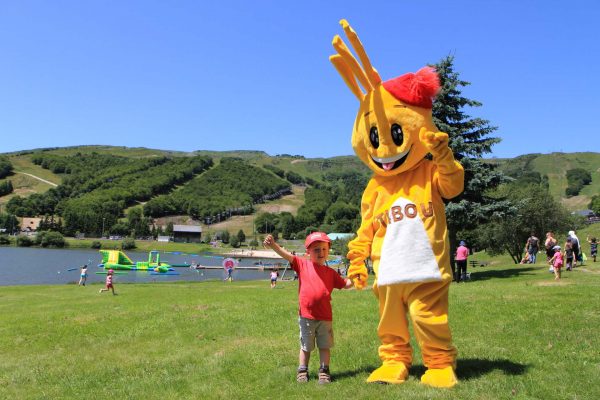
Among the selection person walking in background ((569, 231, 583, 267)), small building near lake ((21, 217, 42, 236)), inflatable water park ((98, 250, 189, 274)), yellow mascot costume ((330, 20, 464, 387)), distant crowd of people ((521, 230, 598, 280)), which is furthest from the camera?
small building near lake ((21, 217, 42, 236))

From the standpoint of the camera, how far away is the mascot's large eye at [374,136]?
6426 millimetres

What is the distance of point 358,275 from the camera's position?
21.2 feet

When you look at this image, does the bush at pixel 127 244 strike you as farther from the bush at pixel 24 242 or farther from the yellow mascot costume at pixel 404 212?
the yellow mascot costume at pixel 404 212

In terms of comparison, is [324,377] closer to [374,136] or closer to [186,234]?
[374,136]

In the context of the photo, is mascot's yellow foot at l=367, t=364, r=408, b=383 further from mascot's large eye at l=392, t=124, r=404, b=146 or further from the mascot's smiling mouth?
mascot's large eye at l=392, t=124, r=404, b=146

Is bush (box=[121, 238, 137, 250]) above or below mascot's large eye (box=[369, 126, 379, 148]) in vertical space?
below

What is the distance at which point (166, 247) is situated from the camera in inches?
4668

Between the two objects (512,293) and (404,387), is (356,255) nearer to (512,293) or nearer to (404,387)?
(404,387)

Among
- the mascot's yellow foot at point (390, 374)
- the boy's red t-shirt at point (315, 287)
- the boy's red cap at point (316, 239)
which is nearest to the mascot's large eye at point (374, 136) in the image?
the boy's red cap at point (316, 239)

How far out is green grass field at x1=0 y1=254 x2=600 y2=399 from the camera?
5996 mm

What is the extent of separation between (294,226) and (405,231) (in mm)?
156019

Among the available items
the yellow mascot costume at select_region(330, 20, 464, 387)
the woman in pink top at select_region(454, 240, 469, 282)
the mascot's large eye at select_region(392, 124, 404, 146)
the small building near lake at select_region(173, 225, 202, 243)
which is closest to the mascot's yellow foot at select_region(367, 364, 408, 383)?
the yellow mascot costume at select_region(330, 20, 464, 387)

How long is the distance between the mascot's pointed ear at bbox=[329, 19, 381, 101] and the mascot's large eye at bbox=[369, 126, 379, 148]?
544 mm

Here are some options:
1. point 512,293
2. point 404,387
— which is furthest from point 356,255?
point 512,293
